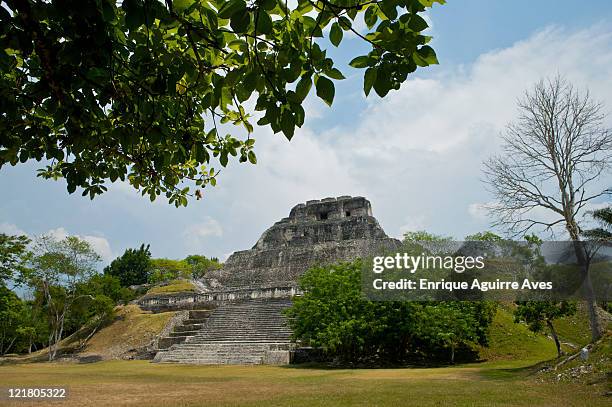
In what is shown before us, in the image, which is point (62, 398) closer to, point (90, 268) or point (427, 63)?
point (427, 63)

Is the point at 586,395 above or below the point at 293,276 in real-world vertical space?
below

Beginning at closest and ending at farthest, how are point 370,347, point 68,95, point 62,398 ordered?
point 68,95 → point 62,398 → point 370,347

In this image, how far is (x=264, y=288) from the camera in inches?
810

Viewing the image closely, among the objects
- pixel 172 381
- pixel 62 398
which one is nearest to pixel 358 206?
pixel 172 381

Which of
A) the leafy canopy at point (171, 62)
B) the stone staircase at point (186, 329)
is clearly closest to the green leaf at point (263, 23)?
the leafy canopy at point (171, 62)

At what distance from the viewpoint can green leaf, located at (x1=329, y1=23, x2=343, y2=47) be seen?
1.80 m

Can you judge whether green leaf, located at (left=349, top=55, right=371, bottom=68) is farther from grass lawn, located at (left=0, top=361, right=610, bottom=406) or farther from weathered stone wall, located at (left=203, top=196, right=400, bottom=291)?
weathered stone wall, located at (left=203, top=196, right=400, bottom=291)

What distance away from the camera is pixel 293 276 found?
30750mm

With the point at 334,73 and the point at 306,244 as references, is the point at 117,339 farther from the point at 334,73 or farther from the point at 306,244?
the point at 334,73

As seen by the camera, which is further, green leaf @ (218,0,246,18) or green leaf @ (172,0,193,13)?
green leaf @ (172,0,193,13)

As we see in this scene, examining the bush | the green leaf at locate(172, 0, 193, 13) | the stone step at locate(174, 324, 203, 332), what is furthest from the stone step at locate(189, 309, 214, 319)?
the green leaf at locate(172, 0, 193, 13)

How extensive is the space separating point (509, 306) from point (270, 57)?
21.9m

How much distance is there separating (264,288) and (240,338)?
3.74 meters

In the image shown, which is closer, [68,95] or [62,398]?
[68,95]
